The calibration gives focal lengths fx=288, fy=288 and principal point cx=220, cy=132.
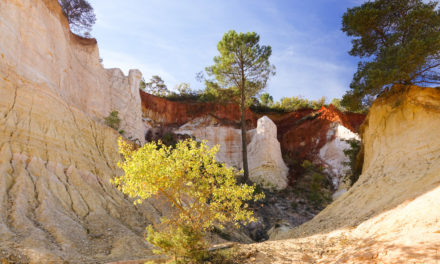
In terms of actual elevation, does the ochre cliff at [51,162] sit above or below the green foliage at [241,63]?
below

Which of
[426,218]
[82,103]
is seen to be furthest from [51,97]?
[426,218]

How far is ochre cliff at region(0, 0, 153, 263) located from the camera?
8.03 m

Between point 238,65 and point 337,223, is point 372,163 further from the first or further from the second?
point 238,65

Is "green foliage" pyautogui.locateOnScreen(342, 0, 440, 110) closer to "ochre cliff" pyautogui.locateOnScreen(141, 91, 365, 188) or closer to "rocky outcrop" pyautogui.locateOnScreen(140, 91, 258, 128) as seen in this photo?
"ochre cliff" pyautogui.locateOnScreen(141, 91, 365, 188)

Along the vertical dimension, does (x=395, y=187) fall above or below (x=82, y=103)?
below

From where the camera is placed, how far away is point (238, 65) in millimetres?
23484

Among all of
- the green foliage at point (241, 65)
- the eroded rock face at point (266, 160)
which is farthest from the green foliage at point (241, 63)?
the eroded rock face at point (266, 160)

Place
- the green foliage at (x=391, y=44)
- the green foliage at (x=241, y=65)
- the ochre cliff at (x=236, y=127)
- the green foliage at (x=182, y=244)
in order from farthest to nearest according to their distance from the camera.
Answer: the ochre cliff at (x=236, y=127) < the green foliage at (x=241, y=65) < the green foliage at (x=391, y=44) < the green foliage at (x=182, y=244)

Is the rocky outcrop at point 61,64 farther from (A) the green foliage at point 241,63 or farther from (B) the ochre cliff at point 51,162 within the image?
(A) the green foliage at point 241,63

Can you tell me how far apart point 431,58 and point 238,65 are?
13.8m

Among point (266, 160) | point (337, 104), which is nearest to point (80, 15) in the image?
point (266, 160)

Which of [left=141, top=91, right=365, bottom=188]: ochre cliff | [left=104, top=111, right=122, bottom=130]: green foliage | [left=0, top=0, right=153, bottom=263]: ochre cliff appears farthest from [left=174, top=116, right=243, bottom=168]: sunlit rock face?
[left=0, top=0, right=153, bottom=263]: ochre cliff

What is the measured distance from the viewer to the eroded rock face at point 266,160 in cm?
2433

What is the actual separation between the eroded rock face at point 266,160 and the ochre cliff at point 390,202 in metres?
10.8
